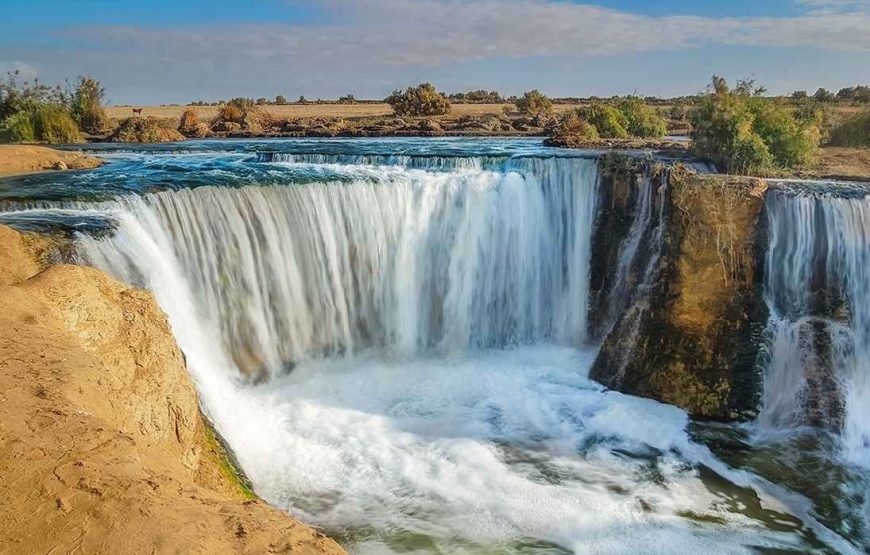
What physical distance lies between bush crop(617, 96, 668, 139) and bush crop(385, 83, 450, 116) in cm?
1476

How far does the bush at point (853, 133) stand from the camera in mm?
17781

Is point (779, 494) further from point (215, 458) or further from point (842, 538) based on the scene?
point (215, 458)

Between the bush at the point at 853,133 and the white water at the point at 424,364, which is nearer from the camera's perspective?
the white water at the point at 424,364

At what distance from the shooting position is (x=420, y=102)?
38812 millimetres

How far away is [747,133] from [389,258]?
324 inches

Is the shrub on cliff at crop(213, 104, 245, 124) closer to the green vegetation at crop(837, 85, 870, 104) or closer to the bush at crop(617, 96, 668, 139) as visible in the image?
the bush at crop(617, 96, 668, 139)

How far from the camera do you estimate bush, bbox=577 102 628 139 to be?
962 inches

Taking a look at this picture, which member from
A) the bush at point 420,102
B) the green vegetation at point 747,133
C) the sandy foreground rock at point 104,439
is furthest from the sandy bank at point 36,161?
the bush at point 420,102

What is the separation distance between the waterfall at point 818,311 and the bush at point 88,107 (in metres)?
25.8

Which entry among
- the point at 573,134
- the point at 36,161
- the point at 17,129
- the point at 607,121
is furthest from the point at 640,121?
the point at 17,129

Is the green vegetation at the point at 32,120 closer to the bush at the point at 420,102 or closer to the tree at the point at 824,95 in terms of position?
the bush at the point at 420,102

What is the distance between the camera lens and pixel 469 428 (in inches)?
406

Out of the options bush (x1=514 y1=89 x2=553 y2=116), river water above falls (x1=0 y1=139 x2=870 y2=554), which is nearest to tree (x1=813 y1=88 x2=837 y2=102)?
bush (x1=514 y1=89 x2=553 y2=116)

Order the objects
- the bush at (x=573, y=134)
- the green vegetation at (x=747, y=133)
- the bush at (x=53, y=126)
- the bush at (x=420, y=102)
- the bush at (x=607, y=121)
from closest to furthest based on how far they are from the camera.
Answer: the green vegetation at (x=747, y=133), the bush at (x=573, y=134), the bush at (x=53, y=126), the bush at (x=607, y=121), the bush at (x=420, y=102)
